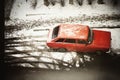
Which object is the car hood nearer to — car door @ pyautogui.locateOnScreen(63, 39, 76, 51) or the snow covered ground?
the snow covered ground

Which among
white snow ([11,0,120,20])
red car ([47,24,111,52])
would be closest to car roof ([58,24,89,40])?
red car ([47,24,111,52])

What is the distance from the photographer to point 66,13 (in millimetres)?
5027

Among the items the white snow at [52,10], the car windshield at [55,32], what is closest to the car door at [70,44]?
the car windshield at [55,32]

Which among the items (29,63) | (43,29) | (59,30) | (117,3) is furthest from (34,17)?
(117,3)

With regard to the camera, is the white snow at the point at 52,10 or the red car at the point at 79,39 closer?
the red car at the point at 79,39

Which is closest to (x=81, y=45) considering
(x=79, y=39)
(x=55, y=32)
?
(x=79, y=39)

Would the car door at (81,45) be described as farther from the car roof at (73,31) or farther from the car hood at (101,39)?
the car hood at (101,39)

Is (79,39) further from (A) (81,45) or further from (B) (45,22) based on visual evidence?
(B) (45,22)

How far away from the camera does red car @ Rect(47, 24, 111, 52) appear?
4.74 meters

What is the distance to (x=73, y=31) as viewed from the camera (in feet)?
15.8

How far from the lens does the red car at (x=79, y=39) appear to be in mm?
4738

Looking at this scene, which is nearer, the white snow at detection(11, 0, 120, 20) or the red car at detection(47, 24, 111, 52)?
the red car at detection(47, 24, 111, 52)

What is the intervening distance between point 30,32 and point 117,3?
5.89 feet

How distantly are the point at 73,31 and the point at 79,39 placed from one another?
0.21m
